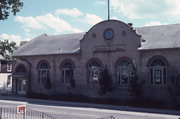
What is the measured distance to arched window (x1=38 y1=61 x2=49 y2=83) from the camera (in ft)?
107

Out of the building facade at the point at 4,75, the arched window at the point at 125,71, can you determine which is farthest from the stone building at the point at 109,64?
the building facade at the point at 4,75

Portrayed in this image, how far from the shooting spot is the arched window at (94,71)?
95.5ft

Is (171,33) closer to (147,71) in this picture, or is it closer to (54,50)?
(147,71)

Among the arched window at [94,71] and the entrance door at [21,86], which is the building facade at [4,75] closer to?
the entrance door at [21,86]

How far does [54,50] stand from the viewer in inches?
1288

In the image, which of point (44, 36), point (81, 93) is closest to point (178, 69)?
point (81, 93)

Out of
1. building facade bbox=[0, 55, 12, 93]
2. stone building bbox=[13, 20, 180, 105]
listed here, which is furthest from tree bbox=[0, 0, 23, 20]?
building facade bbox=[0, 55, 12, 93]

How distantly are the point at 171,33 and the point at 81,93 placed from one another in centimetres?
1215

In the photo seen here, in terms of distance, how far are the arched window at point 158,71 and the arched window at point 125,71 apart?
7.01 ft

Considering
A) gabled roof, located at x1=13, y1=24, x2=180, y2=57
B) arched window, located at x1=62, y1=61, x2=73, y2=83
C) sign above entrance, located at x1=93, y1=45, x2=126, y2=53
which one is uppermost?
gabled roof, located at x1=13, y1=24, x2=180, y2=57

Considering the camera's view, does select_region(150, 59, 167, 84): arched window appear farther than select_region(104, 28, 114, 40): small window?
No

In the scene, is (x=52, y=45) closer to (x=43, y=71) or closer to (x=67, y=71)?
(x=43, y=71)

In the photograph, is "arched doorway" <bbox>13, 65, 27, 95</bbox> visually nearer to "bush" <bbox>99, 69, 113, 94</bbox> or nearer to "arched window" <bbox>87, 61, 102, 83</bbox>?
"arched window" <bbox>87, 61, 102, 83</bbox>

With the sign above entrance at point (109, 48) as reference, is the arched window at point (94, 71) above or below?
below
